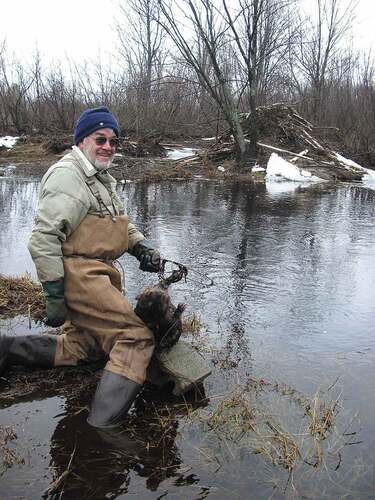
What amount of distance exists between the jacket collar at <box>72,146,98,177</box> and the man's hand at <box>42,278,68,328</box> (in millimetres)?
730

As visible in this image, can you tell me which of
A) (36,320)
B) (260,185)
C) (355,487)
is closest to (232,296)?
(36,320)

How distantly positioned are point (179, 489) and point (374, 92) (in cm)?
2240

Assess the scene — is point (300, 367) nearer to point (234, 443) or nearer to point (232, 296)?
point (234, 443)

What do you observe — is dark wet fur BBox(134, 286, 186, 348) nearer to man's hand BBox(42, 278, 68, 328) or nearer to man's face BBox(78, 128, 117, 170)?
man's hand BBox(42, 278, 68, 328)

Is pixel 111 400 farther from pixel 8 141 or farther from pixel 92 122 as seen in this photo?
pixel 8 141

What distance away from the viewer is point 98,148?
10.9 feet

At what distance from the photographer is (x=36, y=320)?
434 cm

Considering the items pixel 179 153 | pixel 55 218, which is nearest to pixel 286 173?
pixel 179 153

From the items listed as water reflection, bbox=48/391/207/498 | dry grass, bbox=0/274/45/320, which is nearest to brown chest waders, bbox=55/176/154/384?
water reflection, bbox=48/391/207/498

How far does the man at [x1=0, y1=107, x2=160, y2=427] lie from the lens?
9.86 ft

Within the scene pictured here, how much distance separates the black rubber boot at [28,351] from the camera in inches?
136

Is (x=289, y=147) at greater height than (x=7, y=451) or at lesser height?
greater

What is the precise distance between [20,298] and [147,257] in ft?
5.36

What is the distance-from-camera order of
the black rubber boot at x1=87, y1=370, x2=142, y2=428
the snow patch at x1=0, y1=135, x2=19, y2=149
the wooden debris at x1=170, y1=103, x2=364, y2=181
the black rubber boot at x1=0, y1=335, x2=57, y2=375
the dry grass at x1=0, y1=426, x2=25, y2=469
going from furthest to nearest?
the snow patch at x1=0, y1=135, x2=19, y2=149 → the wooden debris at x1=170, y1=103, x2=364, y2=181 → the black rubber boot at x1=0, y1=335, x2=57, y2=375 → the black rubber boot at x1=87, y1=370, x2=142, y2=428 → the dry grass at x1=0, y1=426, x2=25, y2=469
